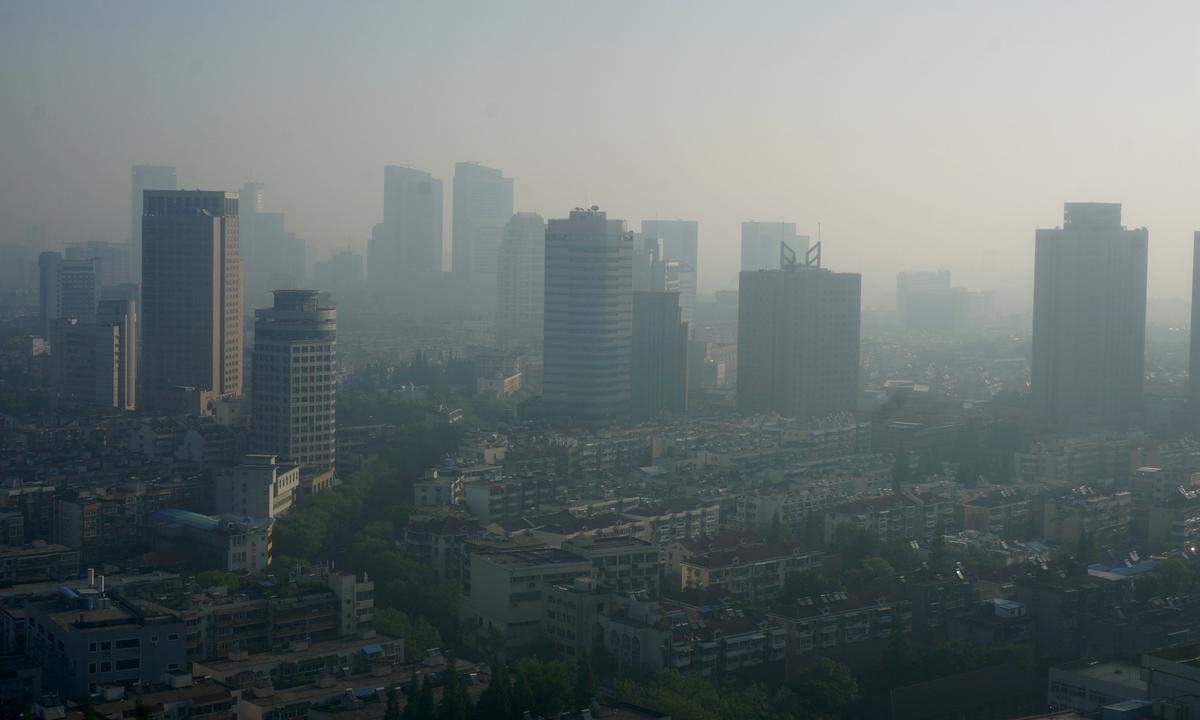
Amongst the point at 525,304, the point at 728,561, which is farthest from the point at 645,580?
the point at 525,304

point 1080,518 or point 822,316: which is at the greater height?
point 822,316

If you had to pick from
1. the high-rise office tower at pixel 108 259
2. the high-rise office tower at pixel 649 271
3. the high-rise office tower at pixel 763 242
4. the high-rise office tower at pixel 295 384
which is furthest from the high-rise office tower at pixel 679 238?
the high-rise office tower at pixel 295 384

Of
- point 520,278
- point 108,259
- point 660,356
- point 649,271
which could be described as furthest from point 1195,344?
point 108,259

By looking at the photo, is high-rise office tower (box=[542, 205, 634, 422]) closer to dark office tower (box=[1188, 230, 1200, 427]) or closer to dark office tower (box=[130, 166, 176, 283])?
dark office tower (box=[130, 166, 176, 283])

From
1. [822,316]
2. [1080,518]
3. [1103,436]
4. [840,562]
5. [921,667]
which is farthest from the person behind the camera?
[822,316]

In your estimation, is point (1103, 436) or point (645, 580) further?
point (1103, 436)

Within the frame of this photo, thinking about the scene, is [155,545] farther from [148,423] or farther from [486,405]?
[486,405]
